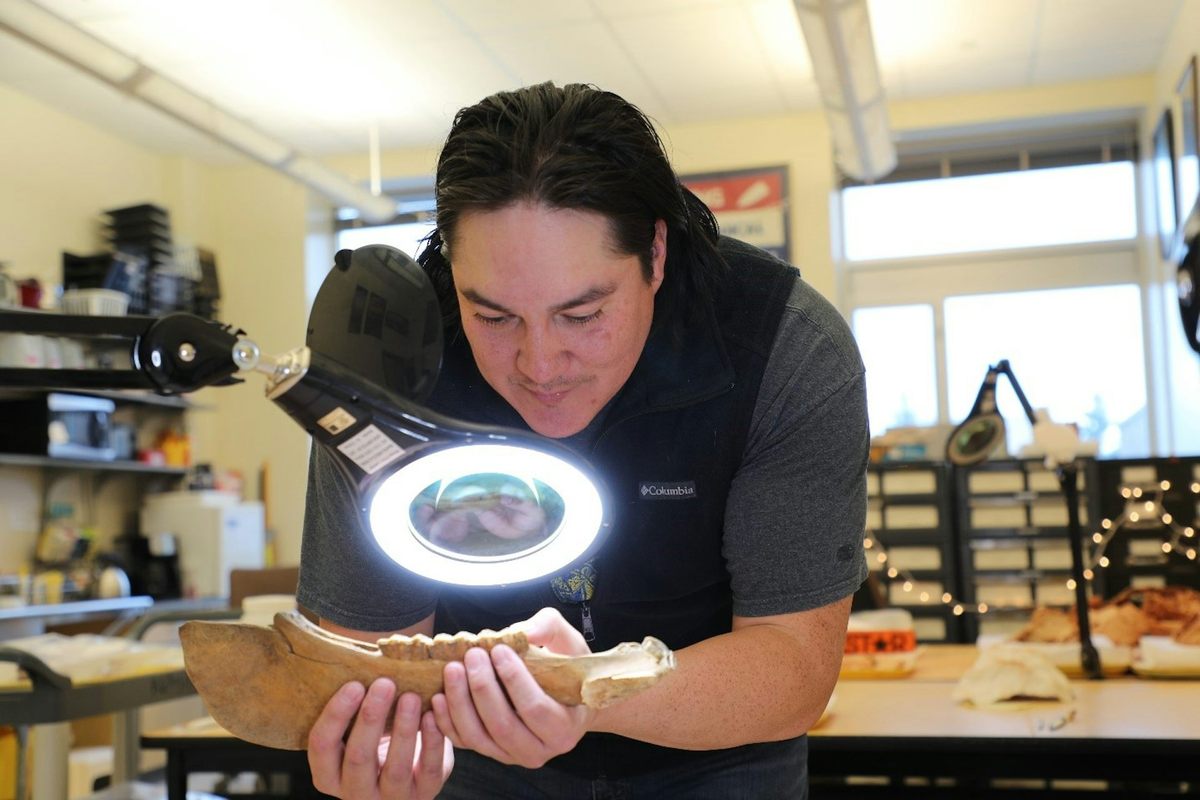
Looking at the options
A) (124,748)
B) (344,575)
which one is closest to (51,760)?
(124,748)

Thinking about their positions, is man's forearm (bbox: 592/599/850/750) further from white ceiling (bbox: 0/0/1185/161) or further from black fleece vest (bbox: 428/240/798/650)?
white ceiling (bbox: 0/0/1185/161)

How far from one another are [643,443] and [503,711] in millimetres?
449

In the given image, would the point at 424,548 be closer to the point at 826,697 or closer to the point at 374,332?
the point at 374,332

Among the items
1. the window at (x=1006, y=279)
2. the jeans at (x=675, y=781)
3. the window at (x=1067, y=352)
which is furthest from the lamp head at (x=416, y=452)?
the window at (x=1006, y=279)

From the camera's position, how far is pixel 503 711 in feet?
2.82

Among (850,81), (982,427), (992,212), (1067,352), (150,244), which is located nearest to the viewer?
(982,427)

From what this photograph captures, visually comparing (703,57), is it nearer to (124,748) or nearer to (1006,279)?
(1006,279)

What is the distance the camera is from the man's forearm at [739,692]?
3.53 ft

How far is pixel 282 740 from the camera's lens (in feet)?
2.99

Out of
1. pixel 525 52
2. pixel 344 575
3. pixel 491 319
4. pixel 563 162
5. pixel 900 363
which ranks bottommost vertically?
pixel 344 575

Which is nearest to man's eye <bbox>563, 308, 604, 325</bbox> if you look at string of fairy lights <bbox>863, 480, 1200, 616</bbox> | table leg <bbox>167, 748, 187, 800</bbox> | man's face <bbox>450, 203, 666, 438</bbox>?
man's face <bbox>450, 203, 666, 438</bbox>

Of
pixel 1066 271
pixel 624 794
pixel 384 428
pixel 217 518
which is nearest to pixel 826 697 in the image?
pixel 624 794

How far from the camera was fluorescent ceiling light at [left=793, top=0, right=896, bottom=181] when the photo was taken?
3.93 metres

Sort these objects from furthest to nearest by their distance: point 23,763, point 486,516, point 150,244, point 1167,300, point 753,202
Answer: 1. point 753,202
2. point 150,244
3. point 1167,300
4. point 23,763
5. point 486,516
